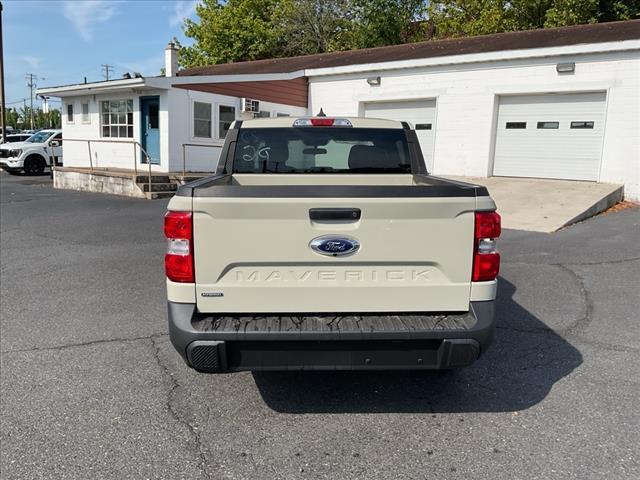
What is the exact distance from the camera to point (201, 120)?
18125 millimetres

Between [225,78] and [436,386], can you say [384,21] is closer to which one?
[225,78]

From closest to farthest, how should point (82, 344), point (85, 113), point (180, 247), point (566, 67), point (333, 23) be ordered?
point (180, 247) < point (82, 344) < point (566, 67) < point (85, 113) < point (333, 23)

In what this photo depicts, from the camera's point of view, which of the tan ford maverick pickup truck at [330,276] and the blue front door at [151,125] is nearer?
the tan ford maverick pickup truck at [330,276]

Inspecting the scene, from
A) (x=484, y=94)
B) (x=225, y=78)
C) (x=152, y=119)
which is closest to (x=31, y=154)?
(x=152, y=119)

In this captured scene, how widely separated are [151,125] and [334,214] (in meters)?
16.4

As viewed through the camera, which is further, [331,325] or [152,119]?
[152,119]

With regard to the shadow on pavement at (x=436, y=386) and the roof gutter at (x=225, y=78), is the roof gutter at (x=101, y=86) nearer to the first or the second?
the roof gutter at (x=225, y=78)

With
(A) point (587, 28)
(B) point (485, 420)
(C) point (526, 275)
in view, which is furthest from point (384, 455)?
(A) point (587, 28)

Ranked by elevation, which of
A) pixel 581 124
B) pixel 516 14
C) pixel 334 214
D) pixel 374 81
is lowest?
pixel 334 214

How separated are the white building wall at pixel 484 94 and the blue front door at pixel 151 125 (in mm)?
5313

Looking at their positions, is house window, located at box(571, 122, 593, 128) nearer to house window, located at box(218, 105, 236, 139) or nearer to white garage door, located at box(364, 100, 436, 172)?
white garage door, located at box(364, 100, 436, 172)

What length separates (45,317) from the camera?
16.4 ft

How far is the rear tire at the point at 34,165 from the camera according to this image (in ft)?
71.7

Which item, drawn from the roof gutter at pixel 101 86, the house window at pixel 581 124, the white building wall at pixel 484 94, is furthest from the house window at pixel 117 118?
the house window at pixel 581 124
